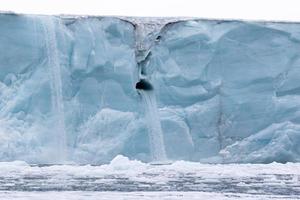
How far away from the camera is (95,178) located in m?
8.91

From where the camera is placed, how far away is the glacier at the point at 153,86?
35.7 ft

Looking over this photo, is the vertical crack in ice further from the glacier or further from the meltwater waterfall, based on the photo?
the meltwater waterfall

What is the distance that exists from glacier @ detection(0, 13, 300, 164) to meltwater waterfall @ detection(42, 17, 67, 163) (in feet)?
0.05

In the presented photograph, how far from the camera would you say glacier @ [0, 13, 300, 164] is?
35.7 ft

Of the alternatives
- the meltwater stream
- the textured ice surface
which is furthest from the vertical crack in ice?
the textured ice surface

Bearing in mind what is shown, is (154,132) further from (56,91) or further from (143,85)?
(56,91)

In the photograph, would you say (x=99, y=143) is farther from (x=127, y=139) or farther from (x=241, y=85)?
(x=241, y=85)

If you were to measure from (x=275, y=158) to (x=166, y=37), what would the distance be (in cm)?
237

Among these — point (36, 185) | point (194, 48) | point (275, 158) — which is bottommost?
point (275, 158)

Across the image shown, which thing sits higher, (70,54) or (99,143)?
(70,54)

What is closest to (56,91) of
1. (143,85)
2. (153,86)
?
(143,85)

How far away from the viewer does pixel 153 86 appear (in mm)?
11281

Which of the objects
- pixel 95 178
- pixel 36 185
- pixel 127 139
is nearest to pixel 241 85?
pixel 127 139

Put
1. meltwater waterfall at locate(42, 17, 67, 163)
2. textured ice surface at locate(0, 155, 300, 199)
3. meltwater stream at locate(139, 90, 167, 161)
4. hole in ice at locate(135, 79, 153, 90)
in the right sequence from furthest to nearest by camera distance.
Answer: hole in ice at locate(135, 79, 153, 90)
meltwater stream at locate(139, 90, 167, 161)
meltwater waterfall at locate(42, 17, 67, 163)
textured ice surface at locate(0, 155, 300, 199)
